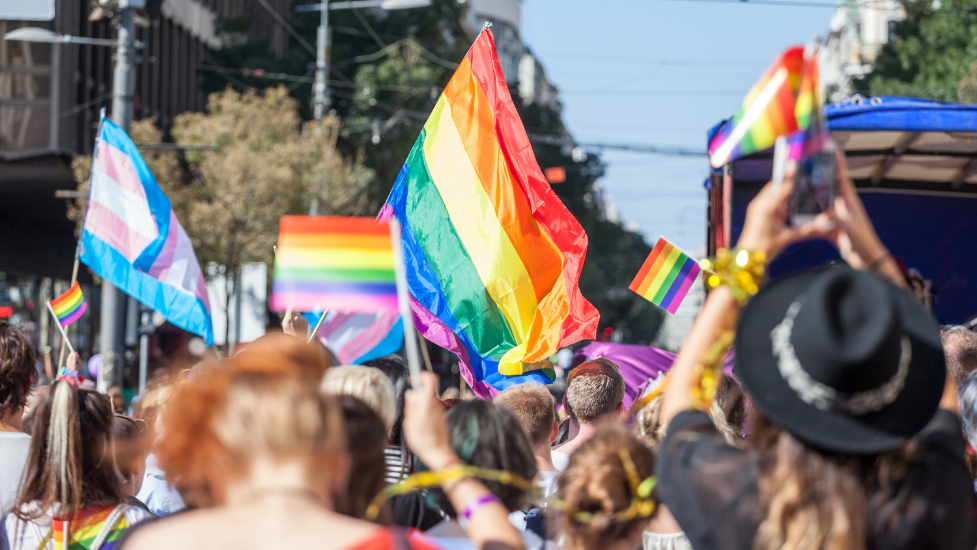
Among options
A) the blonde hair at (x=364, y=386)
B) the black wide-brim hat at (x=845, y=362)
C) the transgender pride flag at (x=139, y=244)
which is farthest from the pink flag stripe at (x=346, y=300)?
the transgender pride flag at (x=139, y=244)

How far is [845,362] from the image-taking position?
71.0 inches

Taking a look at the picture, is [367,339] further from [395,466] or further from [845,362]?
[845,362]

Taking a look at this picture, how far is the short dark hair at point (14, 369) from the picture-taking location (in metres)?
3.79

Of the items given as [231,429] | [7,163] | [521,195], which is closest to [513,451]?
[231,429]

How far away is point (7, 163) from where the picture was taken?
20172 millimetres

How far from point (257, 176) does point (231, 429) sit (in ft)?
57.3

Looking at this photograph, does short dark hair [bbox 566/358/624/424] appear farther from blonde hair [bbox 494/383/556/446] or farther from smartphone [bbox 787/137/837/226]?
smartphone [bbox 787/137/837/226]

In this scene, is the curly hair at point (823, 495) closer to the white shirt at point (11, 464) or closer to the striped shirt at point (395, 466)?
the striped shirt at point (395, 466)

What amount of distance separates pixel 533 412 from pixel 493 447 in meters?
1.54

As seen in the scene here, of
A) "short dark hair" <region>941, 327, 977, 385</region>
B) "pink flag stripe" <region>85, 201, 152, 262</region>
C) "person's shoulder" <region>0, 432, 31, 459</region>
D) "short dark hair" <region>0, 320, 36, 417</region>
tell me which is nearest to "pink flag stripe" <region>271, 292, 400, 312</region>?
"person's shoulder" <region>0, 432, 31, 459</region>

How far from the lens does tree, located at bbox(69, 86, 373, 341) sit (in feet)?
60.7

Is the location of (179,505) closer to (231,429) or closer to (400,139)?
(231,429)

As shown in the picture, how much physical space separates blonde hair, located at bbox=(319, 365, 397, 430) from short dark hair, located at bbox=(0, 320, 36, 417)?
158 centimetres

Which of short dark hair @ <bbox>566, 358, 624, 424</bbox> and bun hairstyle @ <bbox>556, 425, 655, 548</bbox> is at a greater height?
bun hairstyle @ <bbox>556, 425, 655, 548</bbox>
